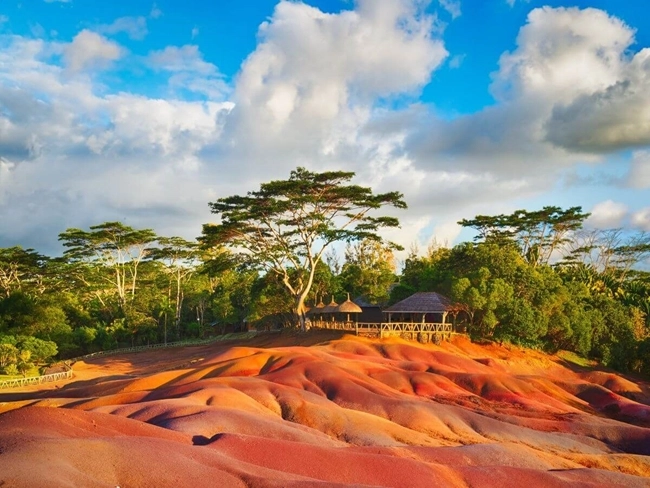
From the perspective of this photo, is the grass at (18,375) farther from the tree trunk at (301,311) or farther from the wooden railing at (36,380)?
the tree trunk at (301,311)

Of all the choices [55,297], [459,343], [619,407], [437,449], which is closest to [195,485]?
[437,449]

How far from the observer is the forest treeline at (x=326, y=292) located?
167 ft

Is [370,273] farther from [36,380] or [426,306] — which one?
[36,380]

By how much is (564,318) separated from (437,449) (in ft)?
113

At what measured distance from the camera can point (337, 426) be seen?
2328cm

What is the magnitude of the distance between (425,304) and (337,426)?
28903 mm

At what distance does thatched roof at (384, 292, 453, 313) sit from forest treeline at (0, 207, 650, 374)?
1.16 m

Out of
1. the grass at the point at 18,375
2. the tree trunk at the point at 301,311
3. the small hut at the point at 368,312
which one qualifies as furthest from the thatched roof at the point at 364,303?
the grass at the point at 18,375

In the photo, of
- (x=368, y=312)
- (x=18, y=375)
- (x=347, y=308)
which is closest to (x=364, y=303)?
(x=368, y=312)

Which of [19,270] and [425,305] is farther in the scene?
[19,270]

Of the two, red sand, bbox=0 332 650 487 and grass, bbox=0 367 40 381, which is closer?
red sand, bbox=0 332 650 487

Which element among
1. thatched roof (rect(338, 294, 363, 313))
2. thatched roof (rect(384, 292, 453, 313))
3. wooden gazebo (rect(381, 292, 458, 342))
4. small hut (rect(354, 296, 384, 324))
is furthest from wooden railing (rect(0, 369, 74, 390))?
small hut (rect(354, 296, 384, 324))

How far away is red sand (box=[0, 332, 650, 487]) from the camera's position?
43.1 feet

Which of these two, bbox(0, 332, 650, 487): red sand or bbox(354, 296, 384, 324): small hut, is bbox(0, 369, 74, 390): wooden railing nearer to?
bbox(0, 332, 650, 487): red sand
